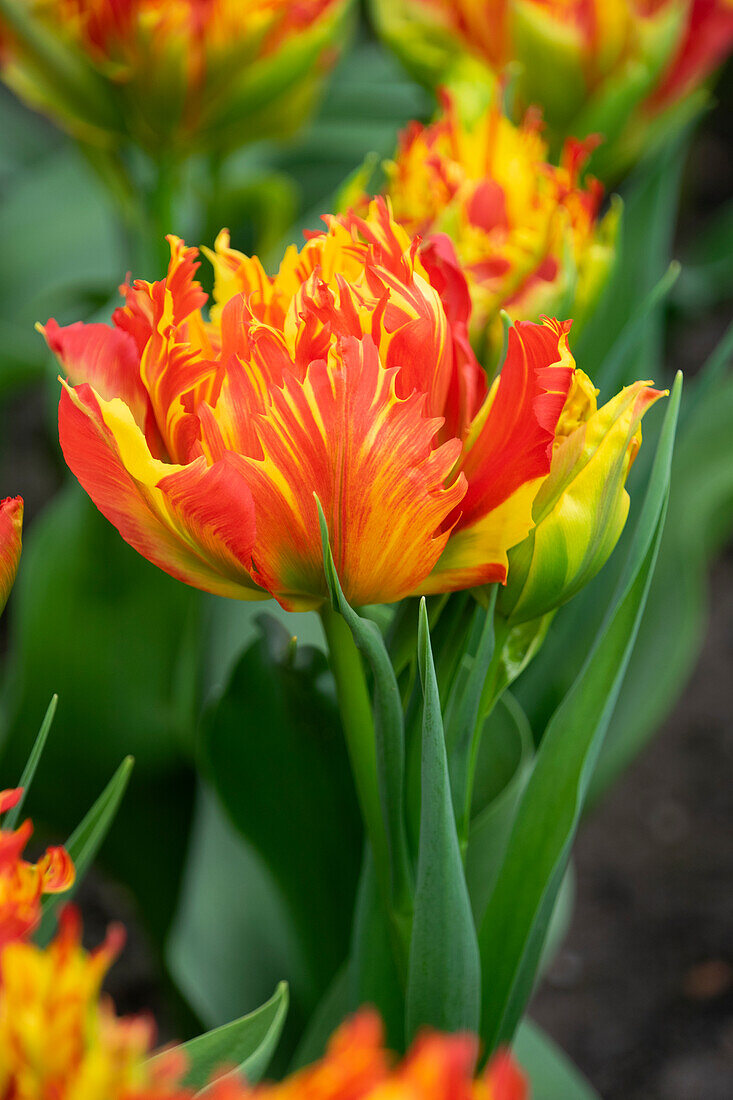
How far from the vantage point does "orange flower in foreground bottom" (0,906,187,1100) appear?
14 centimetres

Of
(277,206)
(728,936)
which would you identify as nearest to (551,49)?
(277,206)

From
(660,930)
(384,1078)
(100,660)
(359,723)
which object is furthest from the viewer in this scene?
(660,930)

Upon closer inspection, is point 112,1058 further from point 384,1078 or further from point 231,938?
point 231,938

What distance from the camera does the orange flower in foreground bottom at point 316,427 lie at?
0.21 m

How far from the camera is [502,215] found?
1.16 feet

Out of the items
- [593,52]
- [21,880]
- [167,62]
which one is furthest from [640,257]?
[21,880]

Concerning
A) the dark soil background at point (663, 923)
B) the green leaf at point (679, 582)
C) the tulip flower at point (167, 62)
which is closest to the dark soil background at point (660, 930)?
the dark soil background at point (663, 923)

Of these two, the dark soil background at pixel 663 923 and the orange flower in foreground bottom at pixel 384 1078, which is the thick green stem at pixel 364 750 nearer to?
the orange flower in foreground bottom at pixel 384 1078

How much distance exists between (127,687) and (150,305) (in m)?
0.36

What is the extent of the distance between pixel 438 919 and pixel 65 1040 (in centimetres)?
14

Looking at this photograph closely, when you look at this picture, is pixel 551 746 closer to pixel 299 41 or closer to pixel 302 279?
pixel 302 279

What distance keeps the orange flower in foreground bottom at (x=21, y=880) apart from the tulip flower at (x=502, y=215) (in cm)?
19

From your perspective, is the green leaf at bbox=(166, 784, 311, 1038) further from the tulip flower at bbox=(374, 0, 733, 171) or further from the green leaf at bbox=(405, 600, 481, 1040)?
the tulip flower at bbox=(374, 0, 733, 171)

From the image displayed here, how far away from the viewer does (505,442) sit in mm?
227
